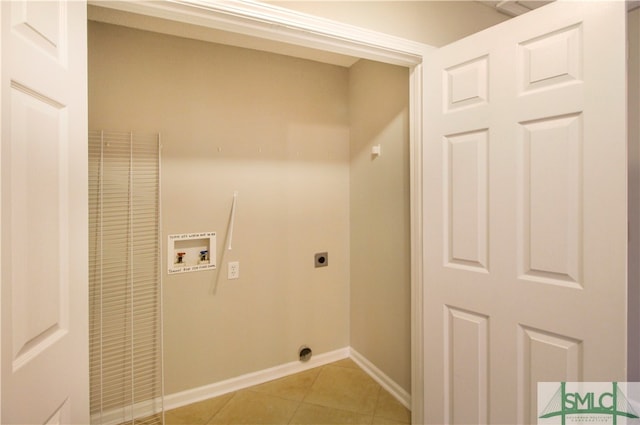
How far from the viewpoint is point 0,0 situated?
24.3 inches

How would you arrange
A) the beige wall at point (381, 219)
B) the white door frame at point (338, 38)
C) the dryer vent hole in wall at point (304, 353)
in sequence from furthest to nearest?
the dryer vent hole in wall at point (304, 353) < the beige wall at point (381, 219) < the white door frame at point (338, 38)

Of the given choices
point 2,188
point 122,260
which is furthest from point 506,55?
point 122,260

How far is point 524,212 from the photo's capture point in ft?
3.90

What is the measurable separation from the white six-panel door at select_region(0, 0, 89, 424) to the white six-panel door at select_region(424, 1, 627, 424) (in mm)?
1417

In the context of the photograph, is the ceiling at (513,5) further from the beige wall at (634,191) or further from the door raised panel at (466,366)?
the door raised panel at (466,366)

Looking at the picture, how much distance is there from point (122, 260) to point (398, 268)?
68.1 inches

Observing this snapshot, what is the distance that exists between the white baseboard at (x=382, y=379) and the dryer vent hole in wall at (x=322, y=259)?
782mm

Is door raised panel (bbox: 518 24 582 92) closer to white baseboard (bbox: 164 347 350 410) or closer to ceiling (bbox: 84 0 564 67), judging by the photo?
ceiling (bbox: 84 0 564 67)

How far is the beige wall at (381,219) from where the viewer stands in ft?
6.42

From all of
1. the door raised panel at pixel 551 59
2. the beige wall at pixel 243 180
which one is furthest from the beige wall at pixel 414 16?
the beige wall at pixel 243 180

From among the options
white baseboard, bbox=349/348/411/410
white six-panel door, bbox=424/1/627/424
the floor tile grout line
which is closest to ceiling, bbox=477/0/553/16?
white six-panel door, bbox=424/1/627/424

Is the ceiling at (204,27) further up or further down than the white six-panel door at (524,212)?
further up

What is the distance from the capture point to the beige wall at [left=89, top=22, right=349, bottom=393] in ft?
6.10

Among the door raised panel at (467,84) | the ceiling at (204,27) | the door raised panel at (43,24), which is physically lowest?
the door raised panel at (43,24)
